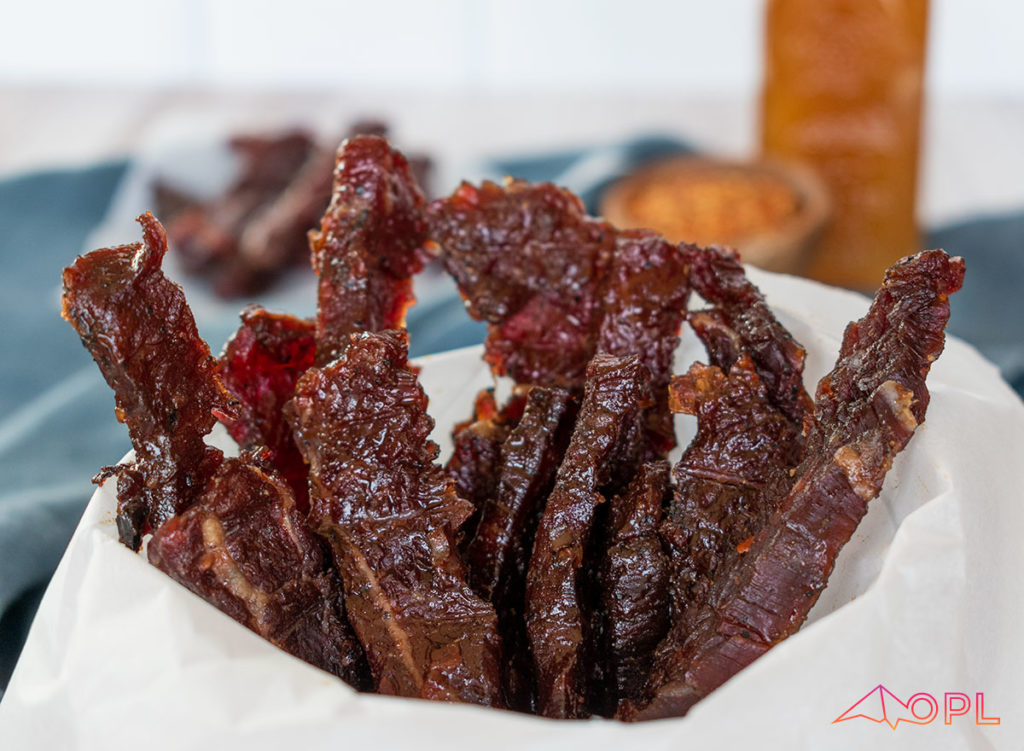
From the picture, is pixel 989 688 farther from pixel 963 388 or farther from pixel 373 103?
pixel 373 103

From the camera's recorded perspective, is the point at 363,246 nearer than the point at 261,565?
No

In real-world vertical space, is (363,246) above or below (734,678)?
above

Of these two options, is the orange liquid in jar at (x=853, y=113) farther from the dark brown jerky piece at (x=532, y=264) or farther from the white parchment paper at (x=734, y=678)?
the white parchment paper at (x=734, y=678)

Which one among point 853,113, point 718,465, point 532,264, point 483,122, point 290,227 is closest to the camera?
point 718,465

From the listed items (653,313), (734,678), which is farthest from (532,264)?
(734,678)

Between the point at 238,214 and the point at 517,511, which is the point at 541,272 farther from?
the point at 238,214

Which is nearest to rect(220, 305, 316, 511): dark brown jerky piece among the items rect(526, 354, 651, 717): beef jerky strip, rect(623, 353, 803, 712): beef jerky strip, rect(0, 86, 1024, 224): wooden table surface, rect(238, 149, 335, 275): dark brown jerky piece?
rect(526, 354, 651, 717): beef jerky strip
